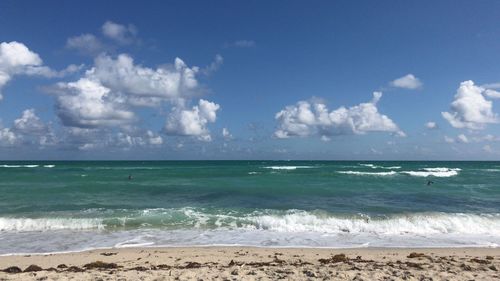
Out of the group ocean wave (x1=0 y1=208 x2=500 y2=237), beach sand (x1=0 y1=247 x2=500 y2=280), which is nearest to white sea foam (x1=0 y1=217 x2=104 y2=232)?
ocean wave (x1=0 y1=208 x2=500 y2=237)

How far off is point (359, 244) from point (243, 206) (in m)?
8.64

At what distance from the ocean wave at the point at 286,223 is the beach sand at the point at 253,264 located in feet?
10.9

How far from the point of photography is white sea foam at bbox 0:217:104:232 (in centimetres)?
1530

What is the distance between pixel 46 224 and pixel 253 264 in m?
10.5

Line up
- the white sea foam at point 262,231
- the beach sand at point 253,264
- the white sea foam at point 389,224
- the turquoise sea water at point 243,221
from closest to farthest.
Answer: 1. the beach sand at point 253,264
2. the white sea foam at point 262,231
3. the turquoise sea water at point 243,221
4. the white sea foam at point 389,224

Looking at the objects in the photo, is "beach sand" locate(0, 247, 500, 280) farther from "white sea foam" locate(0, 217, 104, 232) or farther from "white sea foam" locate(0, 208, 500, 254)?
"white sea foam" locate(0, 217, 104, 232)

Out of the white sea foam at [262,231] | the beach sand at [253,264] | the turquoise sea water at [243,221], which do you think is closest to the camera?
the beach sand at [253,264]

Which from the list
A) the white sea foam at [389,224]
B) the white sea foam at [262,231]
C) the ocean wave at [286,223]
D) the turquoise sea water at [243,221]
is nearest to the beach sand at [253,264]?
the white sea foam at [262,231]

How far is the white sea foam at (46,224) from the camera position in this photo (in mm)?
15305

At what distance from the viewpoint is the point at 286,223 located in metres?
16.1

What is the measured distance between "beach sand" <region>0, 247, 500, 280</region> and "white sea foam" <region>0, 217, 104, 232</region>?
4508mm

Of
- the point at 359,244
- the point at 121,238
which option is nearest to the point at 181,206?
the point at 121,238

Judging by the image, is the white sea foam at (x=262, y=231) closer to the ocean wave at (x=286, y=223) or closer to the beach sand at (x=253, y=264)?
the ocean wave at (x=286, y=223)

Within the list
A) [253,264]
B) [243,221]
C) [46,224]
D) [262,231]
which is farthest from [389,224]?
[46,224]
